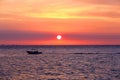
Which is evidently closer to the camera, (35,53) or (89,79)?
(89,79)

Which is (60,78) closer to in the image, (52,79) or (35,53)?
(52,79)

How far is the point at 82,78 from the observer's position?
2227 inches

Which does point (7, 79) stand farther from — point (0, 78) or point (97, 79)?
point (97, 79)

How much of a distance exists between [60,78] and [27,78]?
227 inches

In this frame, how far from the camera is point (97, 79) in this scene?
55.1m

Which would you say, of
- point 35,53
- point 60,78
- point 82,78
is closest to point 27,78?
point 60,78

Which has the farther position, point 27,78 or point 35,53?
point 35,53

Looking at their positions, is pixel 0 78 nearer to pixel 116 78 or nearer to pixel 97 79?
pixel 97 79

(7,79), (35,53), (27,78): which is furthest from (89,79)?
(35,53)

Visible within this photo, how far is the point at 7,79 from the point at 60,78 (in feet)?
30.1

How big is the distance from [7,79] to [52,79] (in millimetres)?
7687

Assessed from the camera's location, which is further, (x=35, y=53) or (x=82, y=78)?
(x=35, y=53)

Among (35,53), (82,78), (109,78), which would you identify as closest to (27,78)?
(82,78)

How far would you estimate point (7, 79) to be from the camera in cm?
5450
